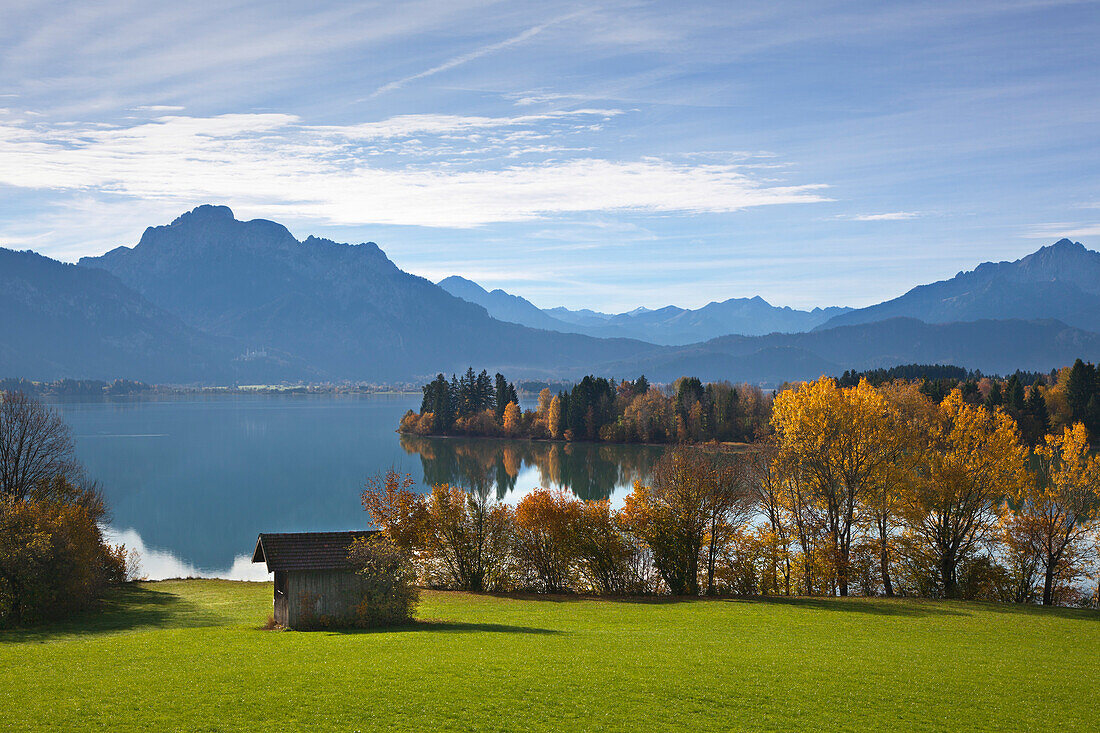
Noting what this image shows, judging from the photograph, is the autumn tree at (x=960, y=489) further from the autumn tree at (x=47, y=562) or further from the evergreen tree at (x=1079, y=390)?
the evergreen tree at (x=1079, y=390)

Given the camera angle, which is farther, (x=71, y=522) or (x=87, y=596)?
(x=71, y=522)

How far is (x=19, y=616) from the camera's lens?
91.8 ft

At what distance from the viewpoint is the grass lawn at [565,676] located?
1612 cm

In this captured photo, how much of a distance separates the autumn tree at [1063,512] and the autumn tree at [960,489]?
4.74 feet

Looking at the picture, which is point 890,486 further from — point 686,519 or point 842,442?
point 686,519

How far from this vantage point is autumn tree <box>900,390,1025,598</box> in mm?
38812

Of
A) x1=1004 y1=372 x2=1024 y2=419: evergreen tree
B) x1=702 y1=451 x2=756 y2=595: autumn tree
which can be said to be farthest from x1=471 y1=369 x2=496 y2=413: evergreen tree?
x1=702 y1=451 x2=756 y2=595: autumn tree

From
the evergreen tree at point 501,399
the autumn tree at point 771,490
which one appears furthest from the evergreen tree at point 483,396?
the autumn tree at point 771,490

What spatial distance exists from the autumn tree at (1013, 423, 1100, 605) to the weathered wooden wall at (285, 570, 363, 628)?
3142cm

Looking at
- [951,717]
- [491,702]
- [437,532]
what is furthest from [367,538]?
[951,717]

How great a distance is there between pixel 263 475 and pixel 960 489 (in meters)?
79.4

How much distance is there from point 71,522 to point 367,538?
50.9 ft

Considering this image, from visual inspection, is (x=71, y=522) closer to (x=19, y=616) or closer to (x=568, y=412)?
(x=19, y=616)

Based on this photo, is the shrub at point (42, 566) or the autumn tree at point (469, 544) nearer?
the shrub at point (42, 566)
